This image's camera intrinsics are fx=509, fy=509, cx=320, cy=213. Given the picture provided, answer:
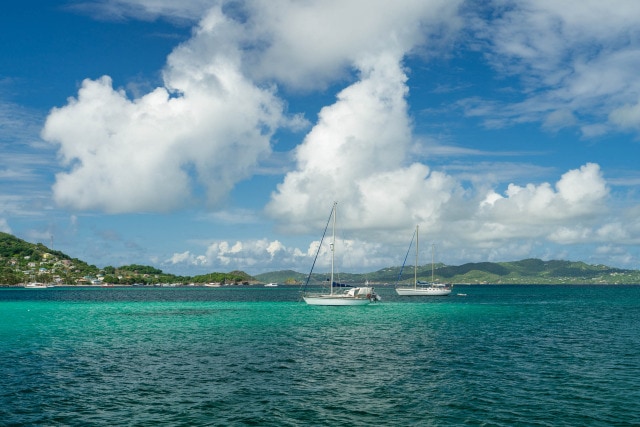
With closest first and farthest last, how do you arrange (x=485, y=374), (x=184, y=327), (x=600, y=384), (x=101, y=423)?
1. (x=101, y=423)
2. (x=600, y=384)
3. (x=485, y=374)
4. (x=184, y=327)

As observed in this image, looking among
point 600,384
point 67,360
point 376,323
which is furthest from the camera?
point 376,323

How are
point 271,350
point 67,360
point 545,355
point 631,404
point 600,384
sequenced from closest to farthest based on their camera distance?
1. point 631,404
2. point 600,384
3. point 67,360
4. point 545,355
5. point 271,350

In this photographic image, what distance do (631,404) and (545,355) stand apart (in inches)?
795

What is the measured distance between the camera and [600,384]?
3938 centimetres

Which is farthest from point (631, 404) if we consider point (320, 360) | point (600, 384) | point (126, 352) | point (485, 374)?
point (126, 352)

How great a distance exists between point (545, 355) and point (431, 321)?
40.9m

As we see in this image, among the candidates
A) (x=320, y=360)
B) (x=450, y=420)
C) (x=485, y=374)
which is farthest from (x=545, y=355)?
(x=450, y=420)

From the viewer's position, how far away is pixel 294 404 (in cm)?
3378

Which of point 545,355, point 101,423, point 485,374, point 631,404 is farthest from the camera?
point 545,355

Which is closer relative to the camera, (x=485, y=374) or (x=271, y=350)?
(x=485, y=374)

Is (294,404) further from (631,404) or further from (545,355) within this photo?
(545,355)

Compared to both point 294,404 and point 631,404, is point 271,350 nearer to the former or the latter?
point 294,404

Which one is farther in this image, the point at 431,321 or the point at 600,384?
the point at 431,321

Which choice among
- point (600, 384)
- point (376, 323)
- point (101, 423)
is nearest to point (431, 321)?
point (376, 323)
